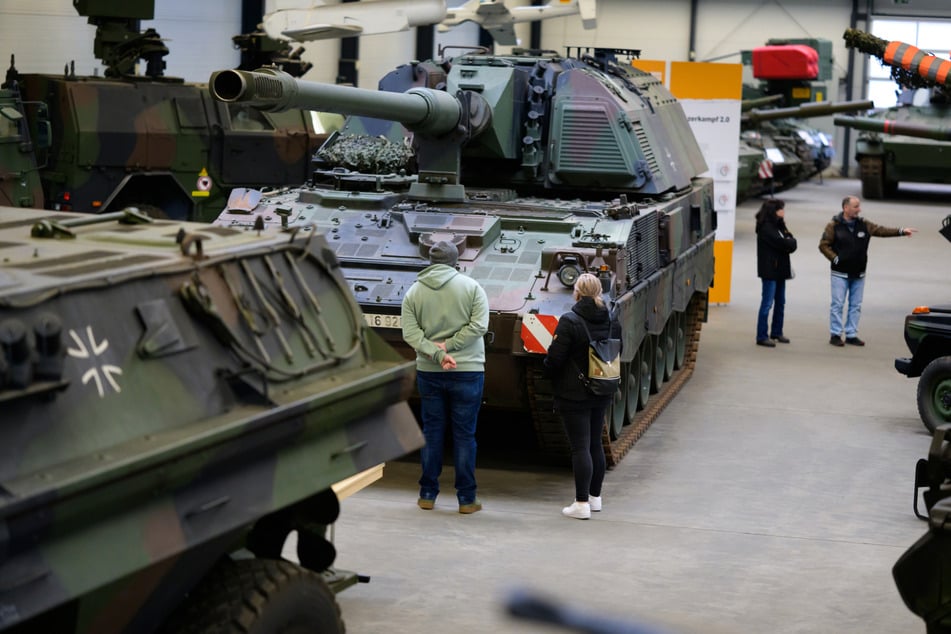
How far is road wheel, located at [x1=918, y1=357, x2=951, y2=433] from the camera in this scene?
36.0 feet

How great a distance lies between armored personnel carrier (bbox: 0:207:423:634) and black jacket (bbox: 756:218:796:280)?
9.62 meters

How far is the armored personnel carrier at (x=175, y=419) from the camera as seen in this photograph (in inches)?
167

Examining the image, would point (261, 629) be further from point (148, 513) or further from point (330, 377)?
point (330, 377)

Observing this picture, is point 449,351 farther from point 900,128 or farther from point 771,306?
point 900,128

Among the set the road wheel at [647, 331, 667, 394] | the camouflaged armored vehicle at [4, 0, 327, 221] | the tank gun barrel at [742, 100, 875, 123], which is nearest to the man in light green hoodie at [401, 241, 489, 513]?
the road wheel at [647, 331, 667, 394]

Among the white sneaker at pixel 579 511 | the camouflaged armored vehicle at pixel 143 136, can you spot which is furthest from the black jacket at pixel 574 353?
the camouflaged armored vehicle at pixel 143 136

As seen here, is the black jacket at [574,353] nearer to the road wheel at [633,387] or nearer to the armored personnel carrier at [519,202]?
the armored personnel carrier at [519,202]

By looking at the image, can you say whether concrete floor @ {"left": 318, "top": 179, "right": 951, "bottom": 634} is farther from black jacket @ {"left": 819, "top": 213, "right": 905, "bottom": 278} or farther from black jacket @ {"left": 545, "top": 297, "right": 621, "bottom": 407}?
black jacket @ {"left": 819, "top": 213, "right": 905, "bottom": 278}

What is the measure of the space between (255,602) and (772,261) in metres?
10.8

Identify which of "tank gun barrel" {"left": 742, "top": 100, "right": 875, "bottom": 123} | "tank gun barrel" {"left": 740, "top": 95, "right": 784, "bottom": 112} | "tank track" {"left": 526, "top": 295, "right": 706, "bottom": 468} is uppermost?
"tank gun barrel" {"left": 740, "top": 95, "right": 784, "bottom": 112}

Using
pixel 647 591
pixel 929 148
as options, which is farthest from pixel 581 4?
pixel 647 591

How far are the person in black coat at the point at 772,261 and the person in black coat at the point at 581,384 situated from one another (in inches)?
251

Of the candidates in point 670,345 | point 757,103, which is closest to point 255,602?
point 670,345

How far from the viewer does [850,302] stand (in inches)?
600
